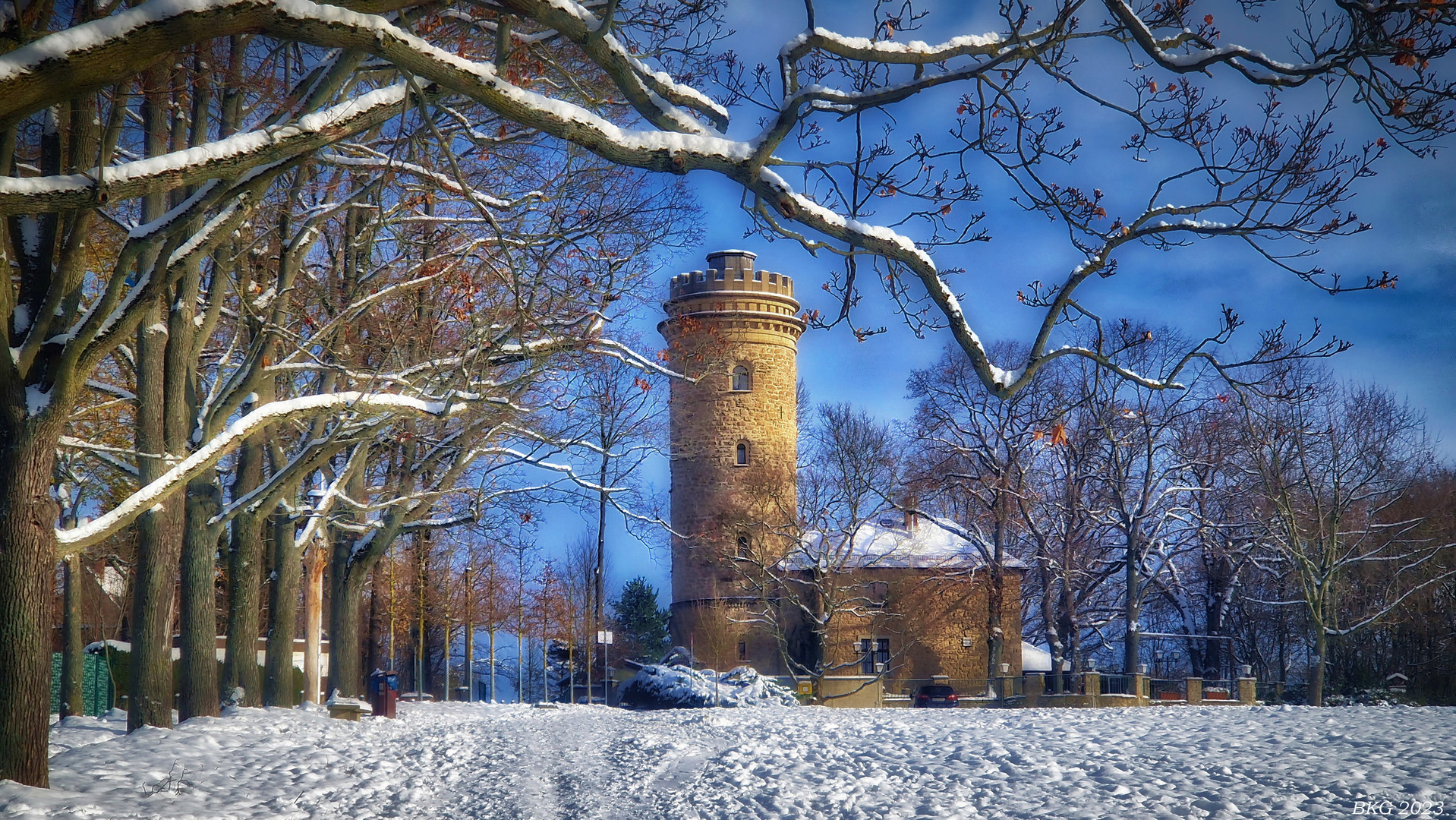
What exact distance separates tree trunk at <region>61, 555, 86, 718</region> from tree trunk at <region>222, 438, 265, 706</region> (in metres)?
4.58

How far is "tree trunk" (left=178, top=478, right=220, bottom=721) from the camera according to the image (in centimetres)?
1208

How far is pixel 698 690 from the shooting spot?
86.0 feet

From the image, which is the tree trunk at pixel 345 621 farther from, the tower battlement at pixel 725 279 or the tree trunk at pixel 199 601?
the tower battlement at pixel 725 279

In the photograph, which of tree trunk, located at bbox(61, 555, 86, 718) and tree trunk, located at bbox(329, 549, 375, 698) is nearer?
tree trunk, located at bbox(61, 555, 86, 718)

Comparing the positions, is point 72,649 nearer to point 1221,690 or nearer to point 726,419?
point 1221,690

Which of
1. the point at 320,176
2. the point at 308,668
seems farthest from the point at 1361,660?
the point at 320,176

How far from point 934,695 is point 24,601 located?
31594 mm

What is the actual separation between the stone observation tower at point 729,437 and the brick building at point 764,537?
42 millimetres

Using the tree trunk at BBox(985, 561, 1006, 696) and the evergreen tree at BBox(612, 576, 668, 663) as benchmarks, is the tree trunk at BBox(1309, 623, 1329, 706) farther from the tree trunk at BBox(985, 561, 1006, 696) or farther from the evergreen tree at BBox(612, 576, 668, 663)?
the evergreen tree at BBox(612, 576, 668, 663)

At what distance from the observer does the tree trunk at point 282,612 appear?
51.9ft

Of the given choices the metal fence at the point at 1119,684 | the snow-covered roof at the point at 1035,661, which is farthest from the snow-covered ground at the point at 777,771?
the snow-covered roof at the point at 1035,661

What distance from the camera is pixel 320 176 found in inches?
587

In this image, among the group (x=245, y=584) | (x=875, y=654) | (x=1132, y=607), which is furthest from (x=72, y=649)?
(x=875, y=654)

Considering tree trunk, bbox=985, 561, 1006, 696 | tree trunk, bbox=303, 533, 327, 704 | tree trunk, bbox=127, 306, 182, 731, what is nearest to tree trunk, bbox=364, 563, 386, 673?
tree trunk, bbox=303, 533, 327, 704
